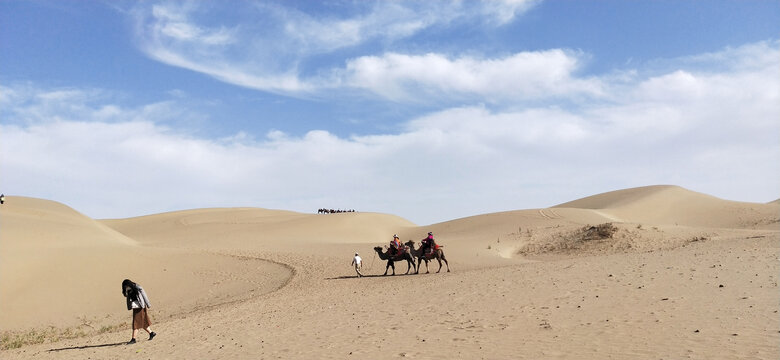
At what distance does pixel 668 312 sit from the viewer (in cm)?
1191

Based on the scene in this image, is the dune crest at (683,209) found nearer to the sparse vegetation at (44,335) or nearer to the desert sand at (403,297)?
the desert sand at (403,297)

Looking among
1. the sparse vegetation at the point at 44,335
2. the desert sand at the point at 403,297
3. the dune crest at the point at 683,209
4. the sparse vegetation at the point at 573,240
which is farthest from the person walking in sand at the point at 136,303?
the dune crest at the point at 683,209

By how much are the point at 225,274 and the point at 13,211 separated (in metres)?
21.2

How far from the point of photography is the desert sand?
10578 mm

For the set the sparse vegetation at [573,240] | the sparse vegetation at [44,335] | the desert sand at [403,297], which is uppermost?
A: the sparse vegetation at [573,240]

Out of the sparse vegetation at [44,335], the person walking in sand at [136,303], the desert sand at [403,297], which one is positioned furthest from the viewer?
the sparse vegetation at [44,335]

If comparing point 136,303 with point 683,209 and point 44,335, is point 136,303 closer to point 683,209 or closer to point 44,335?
point 44,335

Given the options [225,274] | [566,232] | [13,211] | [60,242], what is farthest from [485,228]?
[13,211]

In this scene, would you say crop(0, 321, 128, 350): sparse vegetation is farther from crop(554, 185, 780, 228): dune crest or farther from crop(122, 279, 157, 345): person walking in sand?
crop(554, 185, 780, 228): dune crest

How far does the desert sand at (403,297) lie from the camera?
10.6 meters

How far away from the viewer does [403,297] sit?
733 inches

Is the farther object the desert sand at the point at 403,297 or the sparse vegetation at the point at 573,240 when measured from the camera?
the sparse vegetation at the point at 573,240

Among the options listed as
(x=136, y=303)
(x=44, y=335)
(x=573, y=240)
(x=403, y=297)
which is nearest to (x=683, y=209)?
(x=573, y=240)

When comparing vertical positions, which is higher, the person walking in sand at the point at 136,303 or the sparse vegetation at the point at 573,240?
the sparse vegetation at the point at 573,240
